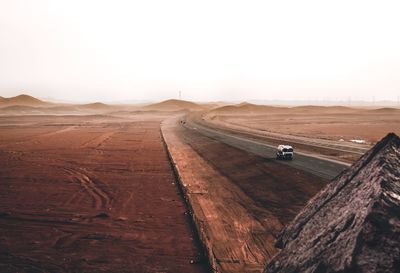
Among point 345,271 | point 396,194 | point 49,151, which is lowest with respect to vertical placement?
point 49,151

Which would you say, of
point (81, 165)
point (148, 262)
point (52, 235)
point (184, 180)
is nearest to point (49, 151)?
point (81, 165)

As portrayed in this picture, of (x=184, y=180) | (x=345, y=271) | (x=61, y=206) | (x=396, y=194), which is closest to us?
(x=345, y=271)

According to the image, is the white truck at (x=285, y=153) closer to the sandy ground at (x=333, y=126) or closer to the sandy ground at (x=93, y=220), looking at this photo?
the sandy ground at (x=93, y=220)

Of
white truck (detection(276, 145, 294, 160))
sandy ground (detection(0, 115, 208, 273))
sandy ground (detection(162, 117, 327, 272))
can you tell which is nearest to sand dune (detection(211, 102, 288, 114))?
white truck (detection(276, 145, 294, 160))

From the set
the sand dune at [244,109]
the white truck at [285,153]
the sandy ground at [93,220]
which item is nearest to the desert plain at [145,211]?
the sandy ground at [93,220]

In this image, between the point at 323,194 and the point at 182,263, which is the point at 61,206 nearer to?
the point at 182,263

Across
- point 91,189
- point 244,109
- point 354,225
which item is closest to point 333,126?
point 91,189
